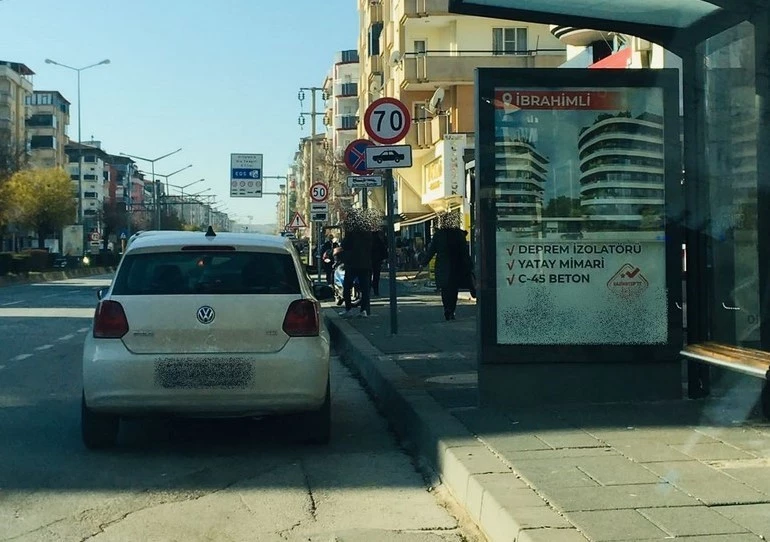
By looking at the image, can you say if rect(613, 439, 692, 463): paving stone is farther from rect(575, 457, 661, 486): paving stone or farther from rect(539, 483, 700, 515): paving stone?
rect(539, 483, 700, 515): paving stone

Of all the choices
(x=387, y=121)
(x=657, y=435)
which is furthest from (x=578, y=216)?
(x=387, y=121)

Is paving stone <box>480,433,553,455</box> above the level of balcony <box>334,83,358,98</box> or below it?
below

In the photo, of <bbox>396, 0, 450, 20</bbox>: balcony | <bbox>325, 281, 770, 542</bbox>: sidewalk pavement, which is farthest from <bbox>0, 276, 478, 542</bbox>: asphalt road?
<bbox>396, 0, 450, 20</bbox>: balcony

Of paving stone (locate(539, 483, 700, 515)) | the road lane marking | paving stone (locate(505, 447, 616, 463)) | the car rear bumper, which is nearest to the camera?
paving stone (locate(539, 483, 700, 515))

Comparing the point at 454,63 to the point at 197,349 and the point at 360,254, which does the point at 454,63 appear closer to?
the point at 360,254

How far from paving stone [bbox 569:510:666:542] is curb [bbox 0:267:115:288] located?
46.7 m

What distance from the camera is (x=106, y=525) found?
6125mm

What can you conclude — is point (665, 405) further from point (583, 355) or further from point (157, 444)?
point (157, 444)

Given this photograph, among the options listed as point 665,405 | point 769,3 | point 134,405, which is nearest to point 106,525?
point 134,405

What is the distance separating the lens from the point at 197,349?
789cm

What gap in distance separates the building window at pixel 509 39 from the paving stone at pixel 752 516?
44859mm

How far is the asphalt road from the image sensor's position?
6.04 metres

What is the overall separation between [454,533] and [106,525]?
6.08ft

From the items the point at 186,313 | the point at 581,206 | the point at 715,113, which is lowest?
the point at 186,313
